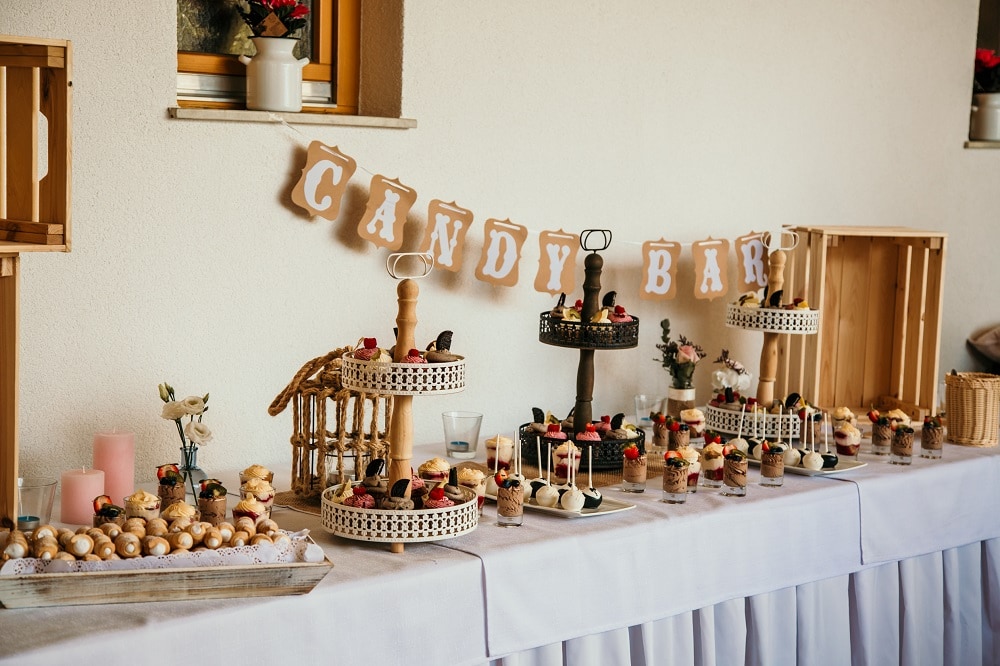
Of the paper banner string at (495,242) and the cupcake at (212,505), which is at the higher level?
the paper banner string at (495,242)

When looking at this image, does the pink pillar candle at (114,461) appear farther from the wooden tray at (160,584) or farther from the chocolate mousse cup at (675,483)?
the chocolate mousse cup at (675,483)

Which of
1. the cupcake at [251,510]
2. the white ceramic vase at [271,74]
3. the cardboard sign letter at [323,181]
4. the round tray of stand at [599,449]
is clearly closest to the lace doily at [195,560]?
the cupcake at [251,510]

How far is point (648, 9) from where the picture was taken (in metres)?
2.53

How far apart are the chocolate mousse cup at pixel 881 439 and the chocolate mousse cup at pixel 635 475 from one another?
1.87 feet

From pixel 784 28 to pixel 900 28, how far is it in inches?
17.4

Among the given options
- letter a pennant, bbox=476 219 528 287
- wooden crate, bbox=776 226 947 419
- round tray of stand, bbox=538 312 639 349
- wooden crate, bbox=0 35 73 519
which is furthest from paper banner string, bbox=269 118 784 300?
wooden crate, bbox=0 35 73 519

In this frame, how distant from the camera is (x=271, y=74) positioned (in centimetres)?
206

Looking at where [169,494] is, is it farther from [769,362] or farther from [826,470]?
[769,362]

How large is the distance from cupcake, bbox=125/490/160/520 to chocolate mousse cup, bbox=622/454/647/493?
773 mm

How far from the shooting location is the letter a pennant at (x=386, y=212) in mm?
2139

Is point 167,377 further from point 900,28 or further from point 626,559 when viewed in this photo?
point 900,28

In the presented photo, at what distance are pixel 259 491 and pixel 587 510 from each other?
50cm

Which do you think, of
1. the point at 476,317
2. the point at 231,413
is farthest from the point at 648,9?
the point at 231,413

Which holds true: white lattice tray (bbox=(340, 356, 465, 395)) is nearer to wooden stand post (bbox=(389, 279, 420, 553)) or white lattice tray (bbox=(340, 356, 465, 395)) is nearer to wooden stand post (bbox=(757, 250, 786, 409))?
wooden stand post (bbox=(389, 279, 420, 553))
